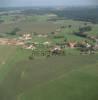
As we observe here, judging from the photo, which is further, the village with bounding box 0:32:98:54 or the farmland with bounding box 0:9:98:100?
the village with bounding box 0:32:98:54

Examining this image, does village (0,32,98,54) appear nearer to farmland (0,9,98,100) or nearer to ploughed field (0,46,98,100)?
farmland (0,9,98,100)

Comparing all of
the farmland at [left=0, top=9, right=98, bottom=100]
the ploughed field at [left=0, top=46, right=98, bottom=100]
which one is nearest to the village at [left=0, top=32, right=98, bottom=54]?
the farmland at [left=0, top=9, right=98, bottom=100]

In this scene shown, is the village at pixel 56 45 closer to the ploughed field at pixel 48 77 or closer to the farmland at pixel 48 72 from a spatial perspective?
the farmland at pixel 48 72

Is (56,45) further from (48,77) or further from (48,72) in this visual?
(48,77)

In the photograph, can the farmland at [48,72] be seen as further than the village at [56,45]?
No

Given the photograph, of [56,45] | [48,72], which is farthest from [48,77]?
[56,45]

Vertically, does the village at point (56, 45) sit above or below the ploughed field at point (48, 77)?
below

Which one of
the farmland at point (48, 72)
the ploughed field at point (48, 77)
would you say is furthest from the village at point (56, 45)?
the ploughed field at point (48, 77)

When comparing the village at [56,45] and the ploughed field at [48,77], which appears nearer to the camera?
the ploughed field at [48,77]
